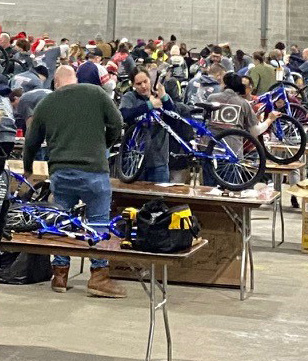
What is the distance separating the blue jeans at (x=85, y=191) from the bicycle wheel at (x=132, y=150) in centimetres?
155

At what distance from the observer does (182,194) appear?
9.16 m

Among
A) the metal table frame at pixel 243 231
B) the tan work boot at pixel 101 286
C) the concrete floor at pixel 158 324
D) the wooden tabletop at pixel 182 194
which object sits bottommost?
the concrete floor at pixel 158 324

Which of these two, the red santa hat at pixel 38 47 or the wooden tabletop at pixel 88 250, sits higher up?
the red santa hat at pixel 38 47

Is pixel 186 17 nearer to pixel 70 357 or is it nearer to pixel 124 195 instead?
pixel 124 195

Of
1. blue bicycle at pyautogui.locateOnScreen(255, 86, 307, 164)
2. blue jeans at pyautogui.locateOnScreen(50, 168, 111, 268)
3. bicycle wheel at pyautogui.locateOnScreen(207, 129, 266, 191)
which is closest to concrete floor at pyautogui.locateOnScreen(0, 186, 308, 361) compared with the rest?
blue jeans at pyautogui.locateOnScreen(50, 168, 111, 268)

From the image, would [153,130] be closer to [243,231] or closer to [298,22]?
[243,231]

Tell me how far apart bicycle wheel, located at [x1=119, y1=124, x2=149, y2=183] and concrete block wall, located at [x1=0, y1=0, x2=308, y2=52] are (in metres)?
19.1

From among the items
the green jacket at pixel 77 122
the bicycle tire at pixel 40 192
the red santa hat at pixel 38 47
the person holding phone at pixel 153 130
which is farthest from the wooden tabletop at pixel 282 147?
the red santa hat at pixel 38 47

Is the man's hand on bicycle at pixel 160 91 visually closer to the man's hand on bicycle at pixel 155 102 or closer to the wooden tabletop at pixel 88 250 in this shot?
the man's hand on bicycle at pixel 155 102

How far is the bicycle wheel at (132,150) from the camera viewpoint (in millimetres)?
10164

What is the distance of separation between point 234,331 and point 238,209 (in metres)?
1.57

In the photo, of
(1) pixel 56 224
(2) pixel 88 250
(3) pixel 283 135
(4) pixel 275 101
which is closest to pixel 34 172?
(1) pixel 56 224

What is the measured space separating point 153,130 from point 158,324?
2.50 m

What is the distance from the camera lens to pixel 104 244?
6.80 m
